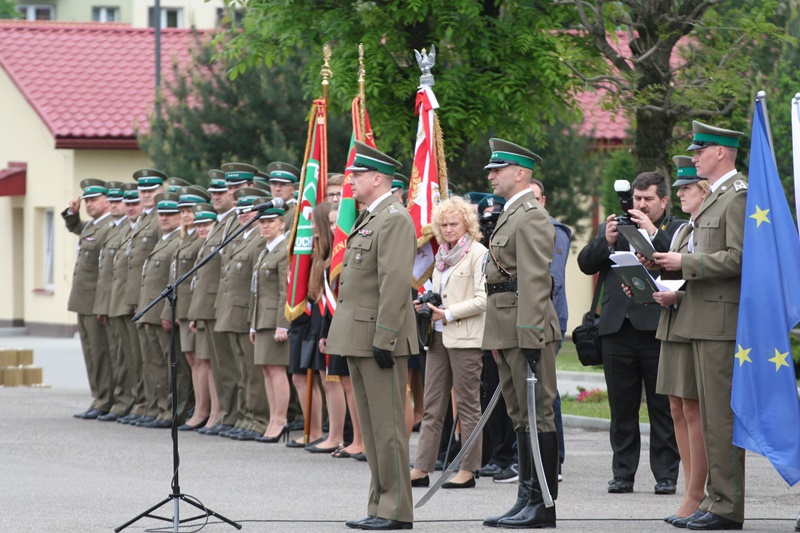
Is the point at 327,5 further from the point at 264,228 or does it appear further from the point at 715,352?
the point at 715,352

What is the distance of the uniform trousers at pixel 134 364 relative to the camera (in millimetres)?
15680

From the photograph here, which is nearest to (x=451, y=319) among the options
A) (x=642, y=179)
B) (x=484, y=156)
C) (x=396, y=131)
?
(x=642, y=179)

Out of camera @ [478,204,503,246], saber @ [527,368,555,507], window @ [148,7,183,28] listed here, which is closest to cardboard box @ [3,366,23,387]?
camera @ [478,204,503,246]

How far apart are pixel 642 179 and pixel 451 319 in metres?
1.71

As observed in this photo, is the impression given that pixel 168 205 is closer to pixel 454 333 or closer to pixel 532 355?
pixel 454 333

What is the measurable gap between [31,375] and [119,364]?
514 centimetres

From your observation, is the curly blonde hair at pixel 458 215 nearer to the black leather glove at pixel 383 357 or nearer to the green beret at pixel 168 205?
the black leather glove at pixel 383 357

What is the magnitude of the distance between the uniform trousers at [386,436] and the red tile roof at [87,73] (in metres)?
21.4

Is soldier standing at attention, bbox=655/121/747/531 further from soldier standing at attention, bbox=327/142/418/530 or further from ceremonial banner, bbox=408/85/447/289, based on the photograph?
ceremonial banner, bbox=408/85/447/289

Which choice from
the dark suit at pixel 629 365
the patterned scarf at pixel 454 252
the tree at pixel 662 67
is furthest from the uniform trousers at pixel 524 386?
the tree at pixel 662 67

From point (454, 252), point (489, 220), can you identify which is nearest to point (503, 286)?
point (454, 252)

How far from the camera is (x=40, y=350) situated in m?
28.5

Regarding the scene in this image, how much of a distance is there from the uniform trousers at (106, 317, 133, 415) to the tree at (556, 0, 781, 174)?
5535 mm

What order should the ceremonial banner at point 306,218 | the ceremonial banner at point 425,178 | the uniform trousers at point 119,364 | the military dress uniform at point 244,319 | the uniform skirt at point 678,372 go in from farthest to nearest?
the uniform trousers at point 119,364
the military dress uniform at point 244,319
the ceremonial banner at point 306,218
the ceremonial banner at point 425,178
the uniform skirt at point 678,372
